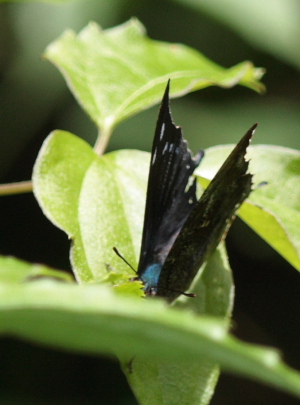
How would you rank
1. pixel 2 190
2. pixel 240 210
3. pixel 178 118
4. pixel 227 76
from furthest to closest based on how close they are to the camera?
pixel 178 118 → pixel 227 76 → pixel 240 210 → pixel 2 190

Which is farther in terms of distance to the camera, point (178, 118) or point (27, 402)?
point (178, 118)

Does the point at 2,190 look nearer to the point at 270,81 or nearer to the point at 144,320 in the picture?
the point at 144,320

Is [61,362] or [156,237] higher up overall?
[156,237]

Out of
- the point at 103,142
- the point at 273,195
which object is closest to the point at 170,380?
the point at 273,195

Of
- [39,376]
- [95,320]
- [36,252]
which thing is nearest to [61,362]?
[39,376]

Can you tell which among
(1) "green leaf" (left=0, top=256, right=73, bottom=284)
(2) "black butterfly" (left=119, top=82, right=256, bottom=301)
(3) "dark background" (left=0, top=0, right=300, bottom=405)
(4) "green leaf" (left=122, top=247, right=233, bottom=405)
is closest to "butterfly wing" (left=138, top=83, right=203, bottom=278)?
(2) "black butterfly" (left=119, top=82, right=256, bottom=301)

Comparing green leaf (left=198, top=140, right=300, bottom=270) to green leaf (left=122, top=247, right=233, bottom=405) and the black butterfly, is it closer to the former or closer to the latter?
the black butterfly

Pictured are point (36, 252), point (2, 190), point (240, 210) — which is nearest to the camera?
point (2, 190)

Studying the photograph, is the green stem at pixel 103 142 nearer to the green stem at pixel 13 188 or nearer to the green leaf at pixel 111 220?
the green leaf at pixel 111 220
